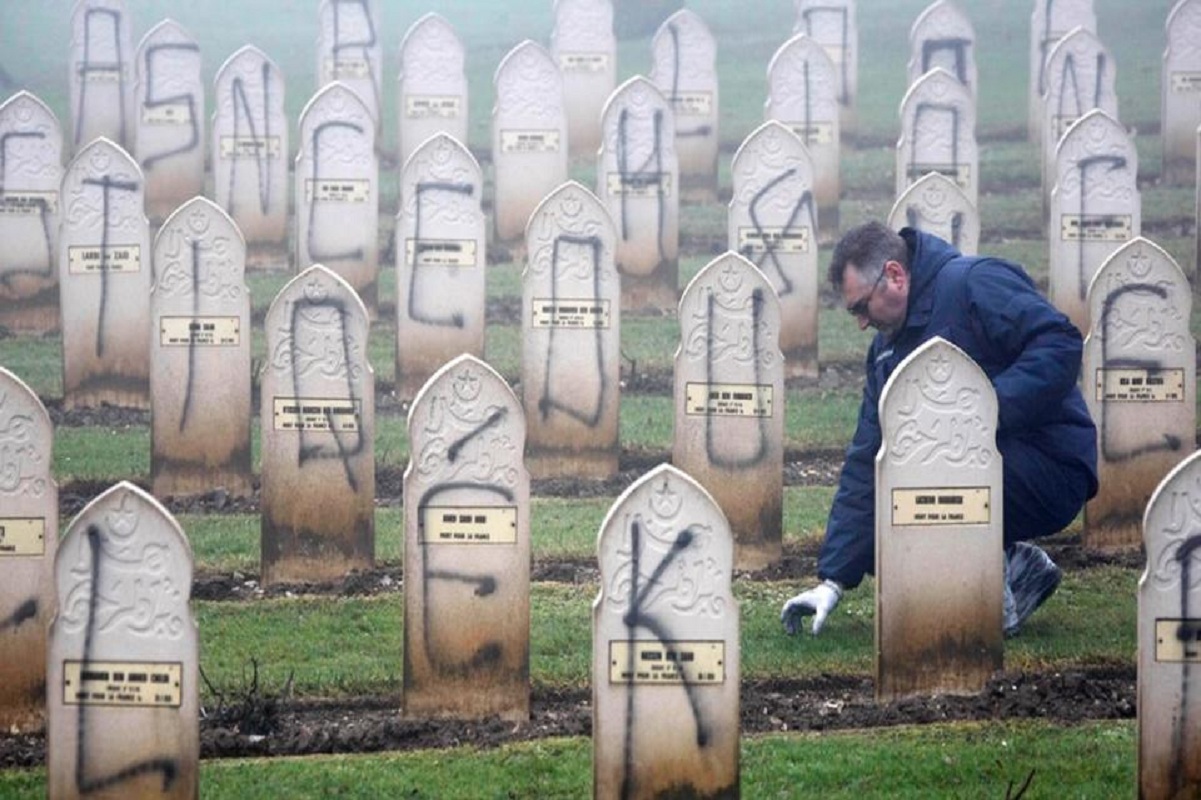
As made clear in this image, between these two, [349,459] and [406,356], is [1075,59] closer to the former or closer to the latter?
[406,356]

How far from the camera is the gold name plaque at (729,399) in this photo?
11.3 m

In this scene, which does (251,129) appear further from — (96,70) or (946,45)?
(946,45)

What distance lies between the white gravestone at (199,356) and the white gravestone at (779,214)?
11.6 feet

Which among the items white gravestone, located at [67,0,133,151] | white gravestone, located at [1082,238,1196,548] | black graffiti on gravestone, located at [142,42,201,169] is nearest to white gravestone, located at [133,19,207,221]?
black graffiti on gravestone, located at [142,42,201,169]

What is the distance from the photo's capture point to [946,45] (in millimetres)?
19344

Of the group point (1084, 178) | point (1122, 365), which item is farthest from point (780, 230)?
point (1122, 365)

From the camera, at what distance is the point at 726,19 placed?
2880 cm

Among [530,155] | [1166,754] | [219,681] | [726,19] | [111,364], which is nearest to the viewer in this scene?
[1166,754]

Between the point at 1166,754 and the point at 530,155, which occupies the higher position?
the point at 530,155

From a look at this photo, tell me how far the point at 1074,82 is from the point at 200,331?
8500 millimetres

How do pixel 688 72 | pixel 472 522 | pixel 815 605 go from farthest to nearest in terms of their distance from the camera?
pixel 688 72, pixel 815 605, pixel 472 522

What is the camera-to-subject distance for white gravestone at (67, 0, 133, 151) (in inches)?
747

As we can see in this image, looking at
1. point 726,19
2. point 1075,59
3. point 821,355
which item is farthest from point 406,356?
point 726,19

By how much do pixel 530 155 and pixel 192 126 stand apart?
2888 millimetres
